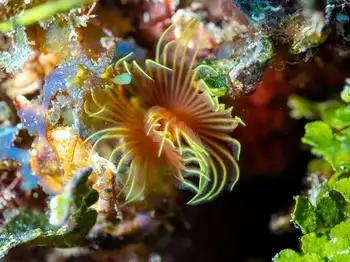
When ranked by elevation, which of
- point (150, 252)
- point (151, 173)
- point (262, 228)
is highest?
point (151, 173)

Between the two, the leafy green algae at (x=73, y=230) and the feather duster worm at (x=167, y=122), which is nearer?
the leafy green algae at (x=73, y=230)

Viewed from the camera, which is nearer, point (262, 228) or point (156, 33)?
point (156, 33)

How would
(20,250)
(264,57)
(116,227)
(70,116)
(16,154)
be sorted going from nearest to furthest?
(264,57) → (70,116) → (16,154) → (116,227) → (20,250)

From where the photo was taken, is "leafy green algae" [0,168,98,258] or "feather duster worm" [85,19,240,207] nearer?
"leafy green algae" [0,168,98,258]

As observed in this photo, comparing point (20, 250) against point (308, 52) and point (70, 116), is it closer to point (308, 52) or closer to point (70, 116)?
point (70, 116)

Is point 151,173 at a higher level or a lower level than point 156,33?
lower

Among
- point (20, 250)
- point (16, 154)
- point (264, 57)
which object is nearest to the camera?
point (264, 57)

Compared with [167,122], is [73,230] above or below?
below

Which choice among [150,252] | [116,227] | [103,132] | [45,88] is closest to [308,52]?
[103,132]
